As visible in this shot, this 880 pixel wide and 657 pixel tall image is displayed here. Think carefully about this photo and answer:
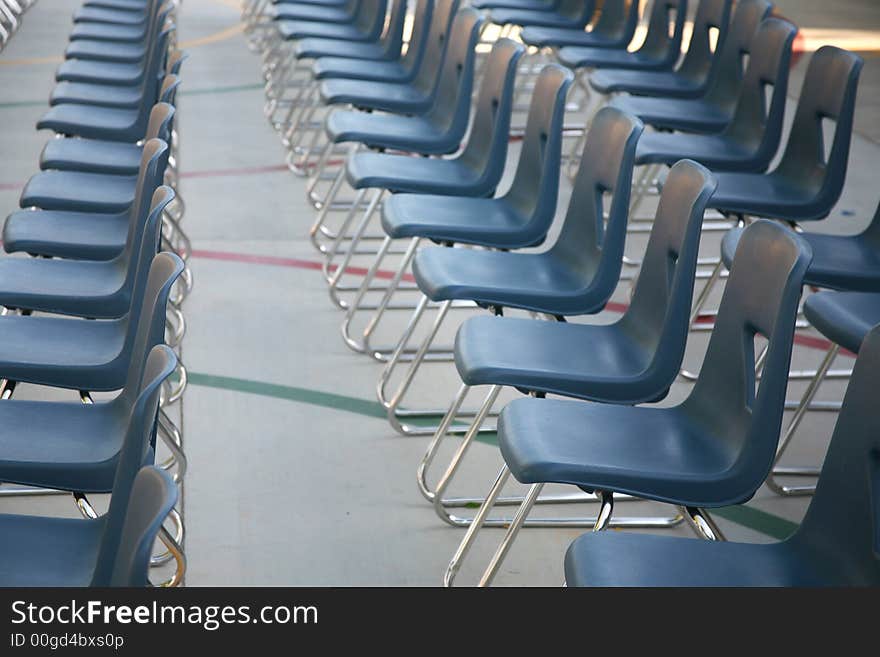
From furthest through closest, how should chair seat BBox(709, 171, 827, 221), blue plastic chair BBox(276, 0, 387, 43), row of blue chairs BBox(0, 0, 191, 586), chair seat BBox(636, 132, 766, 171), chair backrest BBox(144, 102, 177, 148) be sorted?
blue plastic chair BBox(276, 0, 387, 43)
chair seat BBox(636, 132, 766, 171)
chair seat BBox(709, 171, 827, 221)
chair backrest BBox(144, 102, 177, 148)
row of blue chairs BBox(0, 0, 191, 586)

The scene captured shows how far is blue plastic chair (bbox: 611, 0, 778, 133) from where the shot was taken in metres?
5.95

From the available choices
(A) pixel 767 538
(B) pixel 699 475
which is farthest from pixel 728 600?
(A) pixel 767 538

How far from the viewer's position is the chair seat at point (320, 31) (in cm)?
809

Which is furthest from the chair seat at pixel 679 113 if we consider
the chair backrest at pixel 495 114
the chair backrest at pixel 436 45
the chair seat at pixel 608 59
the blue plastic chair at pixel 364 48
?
the blue plastic chair at pixel 364 48

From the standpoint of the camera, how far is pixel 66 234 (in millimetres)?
4574

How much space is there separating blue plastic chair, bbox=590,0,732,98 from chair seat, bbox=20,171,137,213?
2656mm

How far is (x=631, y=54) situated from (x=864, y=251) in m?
3.33

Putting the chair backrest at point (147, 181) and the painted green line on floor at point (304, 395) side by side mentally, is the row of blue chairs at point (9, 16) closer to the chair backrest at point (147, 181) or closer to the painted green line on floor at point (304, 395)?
the painted green line on floor at point (304, 395)

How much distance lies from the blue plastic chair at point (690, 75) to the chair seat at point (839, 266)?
220 centimetres

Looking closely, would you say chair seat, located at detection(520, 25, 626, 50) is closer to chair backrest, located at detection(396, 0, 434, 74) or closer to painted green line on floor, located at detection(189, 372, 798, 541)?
chair backrest, located at detection(396, 0, 434, 74)

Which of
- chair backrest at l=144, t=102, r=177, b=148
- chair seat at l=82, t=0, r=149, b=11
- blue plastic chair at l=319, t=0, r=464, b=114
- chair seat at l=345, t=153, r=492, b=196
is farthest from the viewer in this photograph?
chair seat at l=82, t=0, r=149, b=11

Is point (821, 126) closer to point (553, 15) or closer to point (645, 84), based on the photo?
point (645, 84)

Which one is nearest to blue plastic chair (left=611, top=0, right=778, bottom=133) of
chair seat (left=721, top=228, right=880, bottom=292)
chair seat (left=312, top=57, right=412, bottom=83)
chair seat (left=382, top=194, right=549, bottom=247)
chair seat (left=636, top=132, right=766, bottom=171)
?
chair seat (left=636, top=132, right=766, bottom=171)

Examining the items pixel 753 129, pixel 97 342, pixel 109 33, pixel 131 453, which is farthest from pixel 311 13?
pixel 131 453
